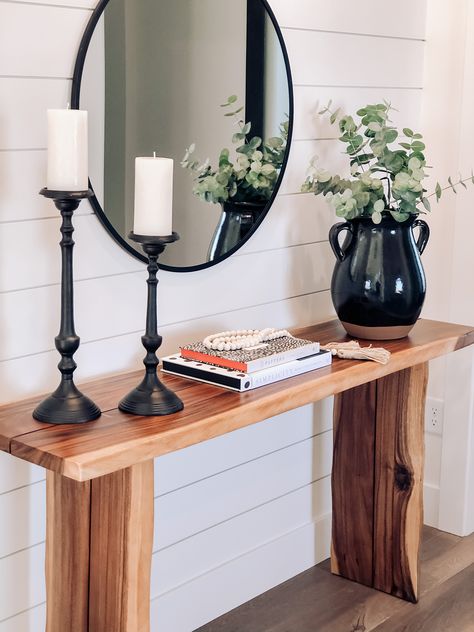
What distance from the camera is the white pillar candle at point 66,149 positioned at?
155 centimetres

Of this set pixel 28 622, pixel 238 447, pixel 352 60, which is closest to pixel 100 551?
pixel 28 622

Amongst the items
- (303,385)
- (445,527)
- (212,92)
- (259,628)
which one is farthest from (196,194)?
(445,527)

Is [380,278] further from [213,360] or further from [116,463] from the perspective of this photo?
[116,463]

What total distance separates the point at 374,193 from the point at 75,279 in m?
0.74

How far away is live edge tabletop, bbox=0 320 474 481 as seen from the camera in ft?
4.88

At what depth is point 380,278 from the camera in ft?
7.17

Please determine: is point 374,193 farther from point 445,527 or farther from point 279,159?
point 445,527

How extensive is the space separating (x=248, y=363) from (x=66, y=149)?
0.56 m

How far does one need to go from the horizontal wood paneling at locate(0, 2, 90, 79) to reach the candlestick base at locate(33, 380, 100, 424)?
58 centimetres

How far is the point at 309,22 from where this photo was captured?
7.71 feet

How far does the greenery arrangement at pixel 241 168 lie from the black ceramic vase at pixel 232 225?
0.02m

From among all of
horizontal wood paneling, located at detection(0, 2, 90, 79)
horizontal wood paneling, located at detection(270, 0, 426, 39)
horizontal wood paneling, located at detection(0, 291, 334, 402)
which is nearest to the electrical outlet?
horizontal wood paneling, located at detection(0, 291, 334, 402)

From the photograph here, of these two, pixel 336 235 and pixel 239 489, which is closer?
pixel 336 235

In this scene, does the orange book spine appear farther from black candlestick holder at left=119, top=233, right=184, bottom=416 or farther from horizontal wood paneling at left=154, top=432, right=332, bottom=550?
horizontal wood paneling at left=154, top=432, right=332, bottom=550
